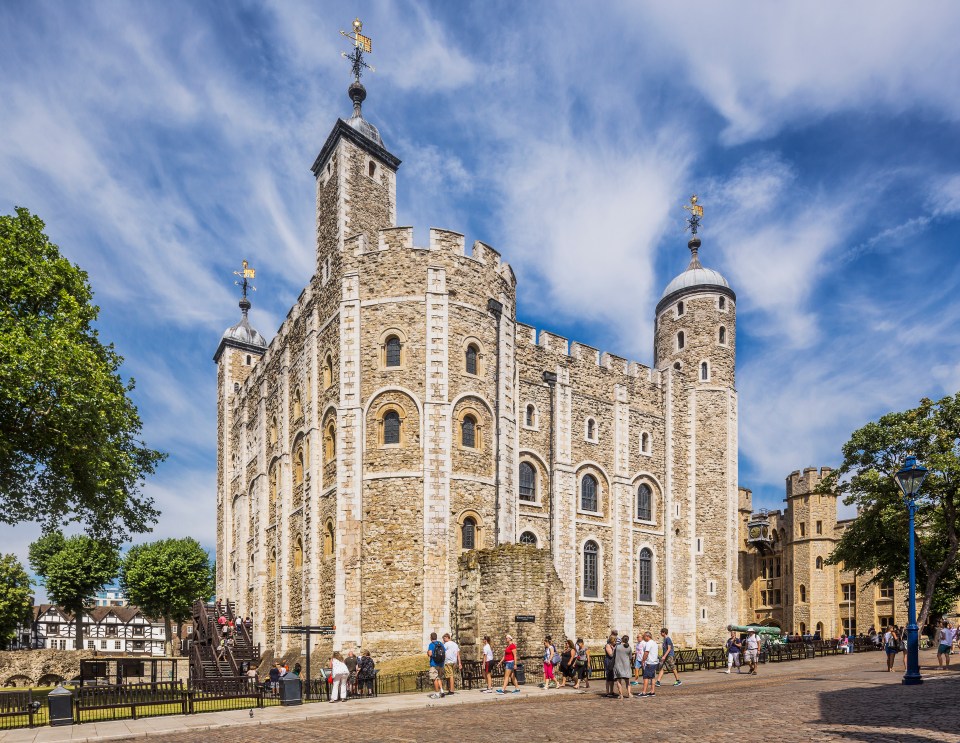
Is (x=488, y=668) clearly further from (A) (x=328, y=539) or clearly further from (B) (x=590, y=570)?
(B) (x=590, y=570)

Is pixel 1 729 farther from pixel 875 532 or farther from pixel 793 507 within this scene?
pixel 793 507

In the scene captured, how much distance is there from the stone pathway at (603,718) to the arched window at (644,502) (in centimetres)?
1871

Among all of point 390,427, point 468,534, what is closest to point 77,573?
point 390,427

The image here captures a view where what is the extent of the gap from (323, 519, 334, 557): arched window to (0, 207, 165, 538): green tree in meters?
6.93

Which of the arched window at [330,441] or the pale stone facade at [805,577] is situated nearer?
the arched window at [330,441]

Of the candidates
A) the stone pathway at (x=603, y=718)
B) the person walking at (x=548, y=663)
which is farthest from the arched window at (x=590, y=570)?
the stone pathway at (x=603, y=718)

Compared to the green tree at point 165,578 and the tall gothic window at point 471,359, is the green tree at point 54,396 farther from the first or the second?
the green tree at point 165,578

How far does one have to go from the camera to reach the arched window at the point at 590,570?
3612cm

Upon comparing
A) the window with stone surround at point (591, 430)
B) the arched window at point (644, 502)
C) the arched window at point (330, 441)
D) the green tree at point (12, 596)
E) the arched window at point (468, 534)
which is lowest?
the green tree at point (12, 596)

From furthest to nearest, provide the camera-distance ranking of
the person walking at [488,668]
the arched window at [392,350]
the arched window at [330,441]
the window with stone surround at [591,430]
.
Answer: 1. the window with stone surround at [591,430]
2. the arched window at [330,441]
3. the arched window at [392,350]
4. the person walking at [488,668]

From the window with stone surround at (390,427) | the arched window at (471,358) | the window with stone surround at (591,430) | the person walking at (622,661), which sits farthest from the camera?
the window with stone surround at (591,430)

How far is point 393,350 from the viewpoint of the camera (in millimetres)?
28797

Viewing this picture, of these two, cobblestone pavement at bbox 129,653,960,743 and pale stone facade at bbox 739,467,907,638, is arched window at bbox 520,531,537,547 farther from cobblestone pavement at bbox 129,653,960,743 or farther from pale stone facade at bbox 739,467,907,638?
pale stone facade at bbox 739,467,907,638

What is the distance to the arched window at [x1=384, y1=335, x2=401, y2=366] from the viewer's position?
2869 cm
